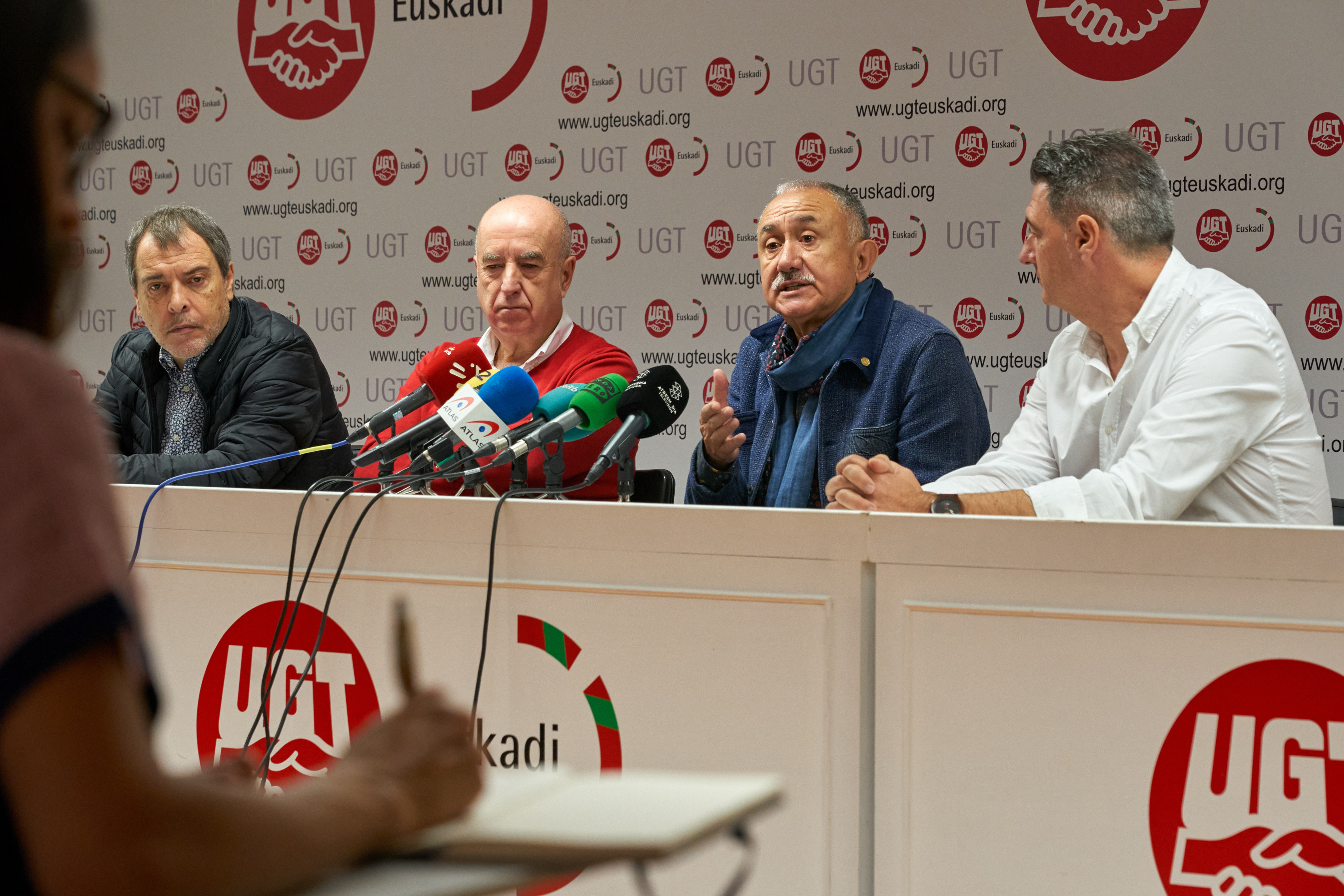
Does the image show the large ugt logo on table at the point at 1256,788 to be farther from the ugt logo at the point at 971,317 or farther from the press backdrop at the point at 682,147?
the ugt logo at the point at 971,317

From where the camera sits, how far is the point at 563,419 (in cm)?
192

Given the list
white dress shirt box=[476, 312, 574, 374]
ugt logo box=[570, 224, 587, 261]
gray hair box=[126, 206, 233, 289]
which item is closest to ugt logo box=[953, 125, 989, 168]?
Result: ugt logo box=[570, 224, 587, 261]

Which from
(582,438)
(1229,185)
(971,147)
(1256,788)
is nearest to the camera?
(1256,788)

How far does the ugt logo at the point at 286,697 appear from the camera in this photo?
1.93 meters

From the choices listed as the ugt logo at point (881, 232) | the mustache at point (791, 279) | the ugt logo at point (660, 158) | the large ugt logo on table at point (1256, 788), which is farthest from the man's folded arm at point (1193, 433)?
the ugt logo at point (660, 158)

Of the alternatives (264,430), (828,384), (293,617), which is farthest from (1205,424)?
(264,430)

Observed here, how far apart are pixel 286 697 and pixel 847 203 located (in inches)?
68.1

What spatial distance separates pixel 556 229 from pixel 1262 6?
2.45m

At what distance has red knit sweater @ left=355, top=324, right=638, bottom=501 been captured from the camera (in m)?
2.53

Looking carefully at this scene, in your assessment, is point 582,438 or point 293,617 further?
point 582,438

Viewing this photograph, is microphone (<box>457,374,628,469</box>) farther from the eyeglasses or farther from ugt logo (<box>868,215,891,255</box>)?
ugt logo (<box>868,215,891,255</box>)

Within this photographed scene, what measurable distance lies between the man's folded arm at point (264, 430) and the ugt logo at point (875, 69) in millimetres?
2202

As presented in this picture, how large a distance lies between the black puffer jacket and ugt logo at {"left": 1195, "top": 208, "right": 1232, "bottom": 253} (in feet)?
9.23

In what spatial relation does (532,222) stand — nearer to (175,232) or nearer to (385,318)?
(175,232)
